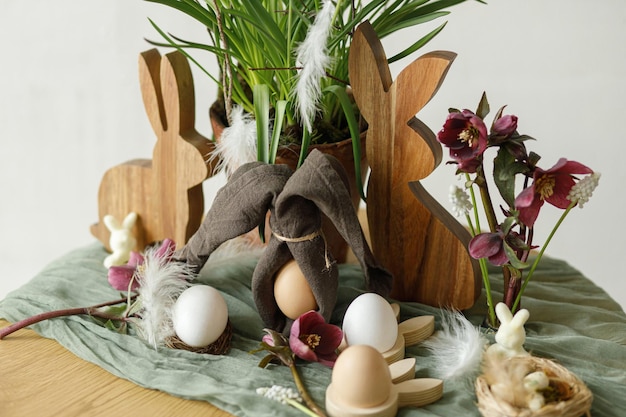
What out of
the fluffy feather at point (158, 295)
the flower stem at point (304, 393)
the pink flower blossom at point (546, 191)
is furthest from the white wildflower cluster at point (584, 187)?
the fluffy feather at point (158, 295)

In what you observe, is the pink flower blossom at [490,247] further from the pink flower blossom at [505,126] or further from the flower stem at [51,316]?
the flower stem at [51,316]

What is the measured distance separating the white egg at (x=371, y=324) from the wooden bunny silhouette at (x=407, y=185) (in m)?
0.16

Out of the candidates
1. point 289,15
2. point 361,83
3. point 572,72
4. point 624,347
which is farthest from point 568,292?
point 572,72

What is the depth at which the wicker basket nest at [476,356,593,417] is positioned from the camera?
79 centimetres

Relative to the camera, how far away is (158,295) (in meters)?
1.02

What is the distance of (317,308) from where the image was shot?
1.02 m

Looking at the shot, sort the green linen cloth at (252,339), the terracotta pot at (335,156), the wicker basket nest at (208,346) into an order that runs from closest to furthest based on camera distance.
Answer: the green linen cloth at (252,339), the wicker basket nest at (208,346), the terracotta pot at (335,156)

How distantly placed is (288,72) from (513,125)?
1.11 feet

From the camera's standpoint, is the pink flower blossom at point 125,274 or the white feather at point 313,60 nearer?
the white feather at point 313,60

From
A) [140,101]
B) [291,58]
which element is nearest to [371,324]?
[291,58]

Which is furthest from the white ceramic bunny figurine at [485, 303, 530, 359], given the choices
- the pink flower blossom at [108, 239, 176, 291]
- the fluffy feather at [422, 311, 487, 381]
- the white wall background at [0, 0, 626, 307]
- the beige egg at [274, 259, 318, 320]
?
the white wall background at [0, 0, 626, 307]

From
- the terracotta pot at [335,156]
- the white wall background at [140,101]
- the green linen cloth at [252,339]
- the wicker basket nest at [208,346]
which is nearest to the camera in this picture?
the green linen cloth at [252,339]

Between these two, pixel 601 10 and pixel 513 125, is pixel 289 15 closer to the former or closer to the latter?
pixel 513 125

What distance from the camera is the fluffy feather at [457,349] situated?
0.92m
